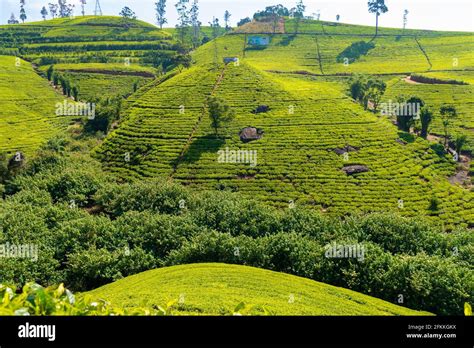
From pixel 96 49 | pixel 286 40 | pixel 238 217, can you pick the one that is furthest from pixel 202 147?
pixel 286 40

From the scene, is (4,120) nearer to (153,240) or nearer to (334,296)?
(153,240)

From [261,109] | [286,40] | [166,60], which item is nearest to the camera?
[261,109]

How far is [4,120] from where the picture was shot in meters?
73.1

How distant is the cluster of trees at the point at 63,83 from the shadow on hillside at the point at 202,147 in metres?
46.8

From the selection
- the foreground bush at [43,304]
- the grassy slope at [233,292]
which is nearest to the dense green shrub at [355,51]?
the grassy slope at [233,292]

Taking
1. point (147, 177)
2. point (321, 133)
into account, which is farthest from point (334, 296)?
point (321, 133)

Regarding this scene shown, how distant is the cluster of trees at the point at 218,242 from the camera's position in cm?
2522

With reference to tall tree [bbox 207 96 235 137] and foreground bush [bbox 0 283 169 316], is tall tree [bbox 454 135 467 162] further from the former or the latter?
foreground bush [bbox 0 283 169 316]

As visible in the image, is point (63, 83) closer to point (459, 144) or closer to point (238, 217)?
point (238, 217)

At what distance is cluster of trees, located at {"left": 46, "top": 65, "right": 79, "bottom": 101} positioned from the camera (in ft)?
296

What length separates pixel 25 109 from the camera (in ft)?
267

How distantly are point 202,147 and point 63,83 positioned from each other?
5637cm

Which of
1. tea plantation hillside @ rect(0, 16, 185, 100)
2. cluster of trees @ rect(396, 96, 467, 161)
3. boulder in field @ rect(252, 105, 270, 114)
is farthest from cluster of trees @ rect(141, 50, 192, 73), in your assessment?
cluster of trees @ rect(396, 96, 467, 161)
